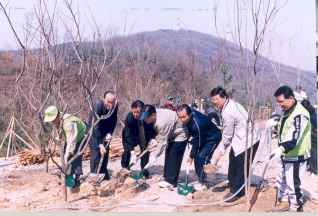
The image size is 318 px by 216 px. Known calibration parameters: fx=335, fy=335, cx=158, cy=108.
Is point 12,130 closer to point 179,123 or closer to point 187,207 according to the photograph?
point 179,123

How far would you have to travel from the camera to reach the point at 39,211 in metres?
3.68

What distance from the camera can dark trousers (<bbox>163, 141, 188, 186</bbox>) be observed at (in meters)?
4.42

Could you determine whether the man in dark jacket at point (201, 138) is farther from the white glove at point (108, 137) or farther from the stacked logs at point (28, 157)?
the stacked logs at point (28, 157)

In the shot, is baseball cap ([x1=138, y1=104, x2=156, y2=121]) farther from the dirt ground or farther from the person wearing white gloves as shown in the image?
the dirt ground

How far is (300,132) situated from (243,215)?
3.50 ft

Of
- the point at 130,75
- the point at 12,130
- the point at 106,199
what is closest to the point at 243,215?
the point at 106,199

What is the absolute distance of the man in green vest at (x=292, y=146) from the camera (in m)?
3.46

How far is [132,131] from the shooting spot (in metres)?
4.66

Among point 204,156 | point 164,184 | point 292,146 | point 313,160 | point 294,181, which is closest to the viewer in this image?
point 292,146

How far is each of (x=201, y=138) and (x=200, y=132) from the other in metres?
0.14

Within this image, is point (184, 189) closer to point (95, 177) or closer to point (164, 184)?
point (164, 184)

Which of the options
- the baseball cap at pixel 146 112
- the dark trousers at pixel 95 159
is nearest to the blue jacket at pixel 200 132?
the baseball cap at pixel 146 112

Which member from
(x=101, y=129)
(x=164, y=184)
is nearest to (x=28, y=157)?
(x=101, y=129)

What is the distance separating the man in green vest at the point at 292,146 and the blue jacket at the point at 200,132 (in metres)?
0.89
